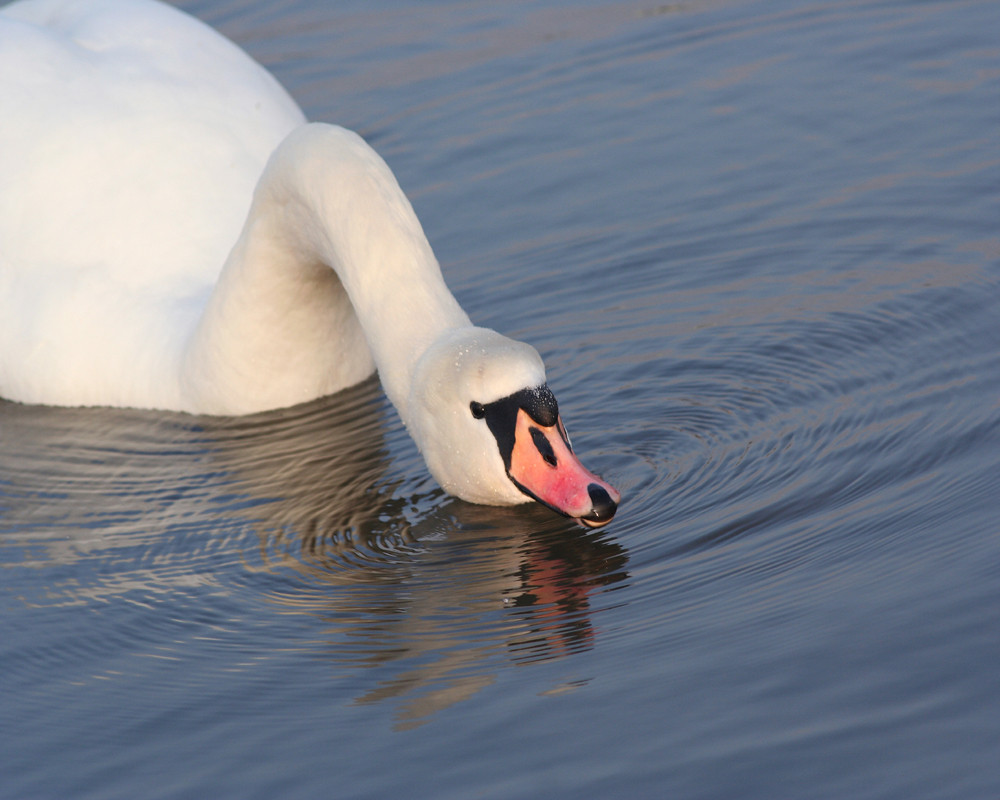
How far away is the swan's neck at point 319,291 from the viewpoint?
6309 millimetres

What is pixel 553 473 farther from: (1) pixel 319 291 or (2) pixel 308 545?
(1) pixel 319 291

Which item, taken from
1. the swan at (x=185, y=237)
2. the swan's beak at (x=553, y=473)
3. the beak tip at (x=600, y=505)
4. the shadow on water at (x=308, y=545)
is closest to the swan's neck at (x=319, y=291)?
the swan at (x=185, y=237)

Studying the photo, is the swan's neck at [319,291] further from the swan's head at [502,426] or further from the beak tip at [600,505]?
the beak tip at [600,505]

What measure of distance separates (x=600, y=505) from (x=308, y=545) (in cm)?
146

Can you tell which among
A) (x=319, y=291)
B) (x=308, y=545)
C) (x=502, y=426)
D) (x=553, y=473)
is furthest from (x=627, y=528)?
(x=319, y=291)

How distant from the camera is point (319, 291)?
25.7 feet

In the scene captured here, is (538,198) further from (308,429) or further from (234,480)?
(234,480)

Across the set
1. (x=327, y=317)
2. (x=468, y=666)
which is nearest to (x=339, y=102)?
(x=327, y=317)

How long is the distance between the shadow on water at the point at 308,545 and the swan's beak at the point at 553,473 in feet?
1.11

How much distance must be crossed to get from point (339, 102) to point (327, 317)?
4772 millimetres

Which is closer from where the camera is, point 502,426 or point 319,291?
point 502,426

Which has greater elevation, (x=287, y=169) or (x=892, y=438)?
(x=287, y=169)

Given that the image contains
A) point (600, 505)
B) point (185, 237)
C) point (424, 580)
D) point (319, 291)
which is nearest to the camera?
point (600, 505)

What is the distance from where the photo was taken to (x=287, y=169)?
7.23m
